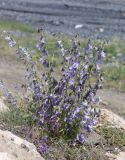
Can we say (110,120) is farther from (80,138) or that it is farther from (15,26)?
(15,26)

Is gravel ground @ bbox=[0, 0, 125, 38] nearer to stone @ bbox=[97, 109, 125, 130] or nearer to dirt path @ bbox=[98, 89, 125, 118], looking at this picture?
dirt path @ bbox=[98, 89, 125, 118]

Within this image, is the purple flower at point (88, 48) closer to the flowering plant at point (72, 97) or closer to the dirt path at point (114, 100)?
the flowering plant at point (72, 97)

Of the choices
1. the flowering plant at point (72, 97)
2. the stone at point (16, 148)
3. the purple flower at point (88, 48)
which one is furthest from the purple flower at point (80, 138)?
the purple flower at point (88, 48)

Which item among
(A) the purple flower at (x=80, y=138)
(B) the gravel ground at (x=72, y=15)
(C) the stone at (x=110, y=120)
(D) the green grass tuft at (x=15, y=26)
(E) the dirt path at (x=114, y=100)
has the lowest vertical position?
(B) the gravel ground at (x=72, y=15)

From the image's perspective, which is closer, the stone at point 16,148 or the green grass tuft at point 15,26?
the stone at point 16,148

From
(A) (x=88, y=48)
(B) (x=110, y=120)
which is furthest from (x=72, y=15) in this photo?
(A) (x=88, y=48)

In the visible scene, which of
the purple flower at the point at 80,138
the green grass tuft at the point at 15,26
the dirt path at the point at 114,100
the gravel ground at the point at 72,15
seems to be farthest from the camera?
the gravel ground at the point at 72,15

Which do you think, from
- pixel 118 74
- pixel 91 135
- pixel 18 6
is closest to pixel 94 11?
pixel 18 6
